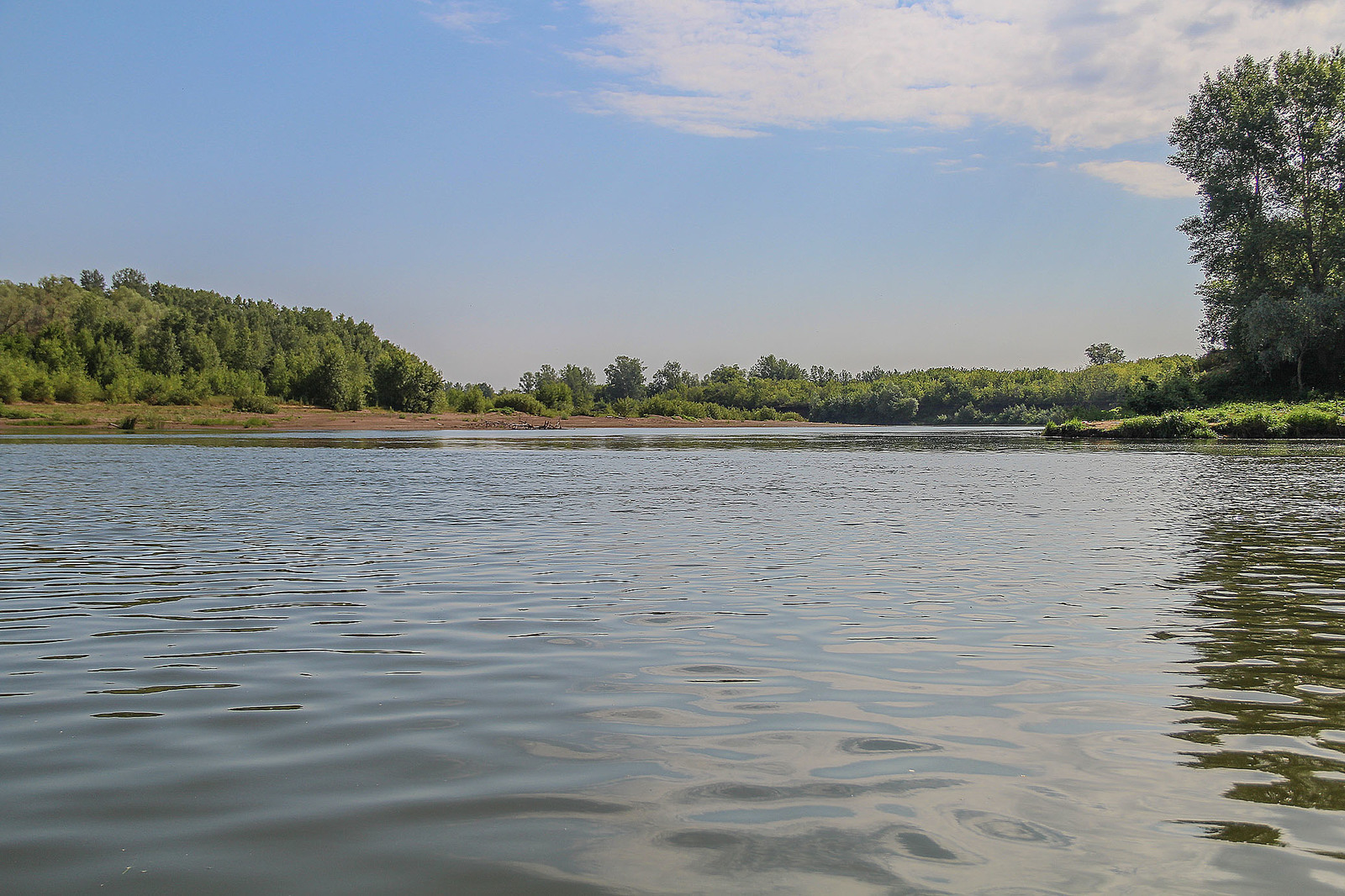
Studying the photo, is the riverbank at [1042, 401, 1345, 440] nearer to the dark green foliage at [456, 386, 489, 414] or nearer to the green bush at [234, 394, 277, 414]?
the green bush at [234, 394, 277, 414]

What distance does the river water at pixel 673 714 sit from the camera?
3.16 metres

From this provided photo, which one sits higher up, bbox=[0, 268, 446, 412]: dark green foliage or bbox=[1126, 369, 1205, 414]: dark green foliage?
bbox=[0, 268, 446, 412]: dark green foliage

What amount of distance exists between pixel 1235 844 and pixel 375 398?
4705 inches

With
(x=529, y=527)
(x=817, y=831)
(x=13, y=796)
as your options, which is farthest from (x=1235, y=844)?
(x=529, y=527)

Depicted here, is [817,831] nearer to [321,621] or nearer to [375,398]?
[321,621]

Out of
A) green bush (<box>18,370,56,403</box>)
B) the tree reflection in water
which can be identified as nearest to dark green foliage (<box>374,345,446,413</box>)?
green bush (<box>18,370,56,403</box>)

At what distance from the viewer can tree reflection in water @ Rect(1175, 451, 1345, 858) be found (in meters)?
3.84

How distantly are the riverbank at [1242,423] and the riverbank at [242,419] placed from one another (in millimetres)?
72852

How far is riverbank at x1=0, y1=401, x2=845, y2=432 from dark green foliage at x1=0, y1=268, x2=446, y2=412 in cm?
269

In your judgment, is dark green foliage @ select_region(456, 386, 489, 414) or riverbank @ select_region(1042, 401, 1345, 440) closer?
riverbank @ select_region(1042, 401, 1345, 440)

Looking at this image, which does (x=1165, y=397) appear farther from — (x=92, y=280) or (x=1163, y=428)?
(x=92, y=280)

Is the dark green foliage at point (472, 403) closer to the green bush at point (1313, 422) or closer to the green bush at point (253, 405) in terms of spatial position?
the green bush at point (253, 405)

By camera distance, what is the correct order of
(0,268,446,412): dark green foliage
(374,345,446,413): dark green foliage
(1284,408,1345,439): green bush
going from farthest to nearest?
(374,345,446,413): dark green foliage
(0,268,446,412): dark green foliage
(1284,408,1345,439): green bush

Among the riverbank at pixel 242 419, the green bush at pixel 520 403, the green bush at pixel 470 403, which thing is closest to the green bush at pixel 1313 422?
the riverbank at pixel 242 419
